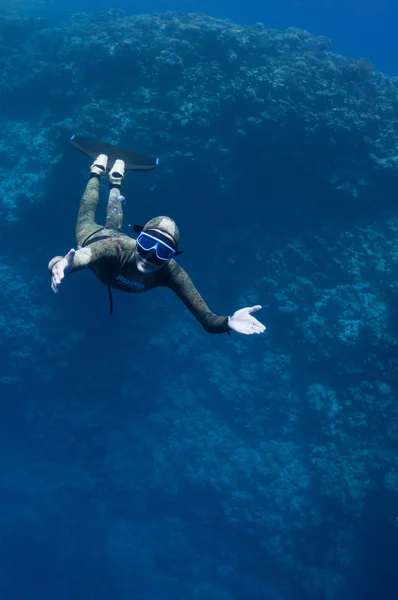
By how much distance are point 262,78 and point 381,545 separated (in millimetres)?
18755

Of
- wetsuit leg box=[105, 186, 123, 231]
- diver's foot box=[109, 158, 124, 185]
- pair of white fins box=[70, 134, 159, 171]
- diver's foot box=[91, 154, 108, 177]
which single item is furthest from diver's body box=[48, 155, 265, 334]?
pair of white fins box=[70, 134, 159, 171]

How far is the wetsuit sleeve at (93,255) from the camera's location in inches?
151

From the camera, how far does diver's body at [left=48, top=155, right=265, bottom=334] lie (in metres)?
4.05

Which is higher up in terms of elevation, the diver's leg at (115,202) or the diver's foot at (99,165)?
the diver's foot at (99,165)

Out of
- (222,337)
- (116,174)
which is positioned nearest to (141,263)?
(116,174)

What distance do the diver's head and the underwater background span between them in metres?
12.5

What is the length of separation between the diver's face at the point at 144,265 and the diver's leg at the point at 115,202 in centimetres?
153

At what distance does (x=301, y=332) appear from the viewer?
1622 cm

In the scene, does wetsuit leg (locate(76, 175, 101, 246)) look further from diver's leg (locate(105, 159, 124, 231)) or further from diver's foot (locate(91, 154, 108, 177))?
diver's leg (locate(105, 159, 124, 231))

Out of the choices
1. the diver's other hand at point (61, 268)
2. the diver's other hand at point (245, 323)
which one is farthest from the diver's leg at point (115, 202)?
the diver's other hand at point (245, 323)

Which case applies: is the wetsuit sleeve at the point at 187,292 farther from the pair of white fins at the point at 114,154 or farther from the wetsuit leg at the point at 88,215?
the pair of white fins at the point at 114,154

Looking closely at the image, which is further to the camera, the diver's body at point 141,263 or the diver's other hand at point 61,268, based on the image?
the diver's body at point 141,263

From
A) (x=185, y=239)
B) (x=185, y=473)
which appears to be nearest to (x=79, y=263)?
(x=185, y=239)

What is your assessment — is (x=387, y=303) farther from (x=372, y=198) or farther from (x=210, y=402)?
(x=210, y=402)
